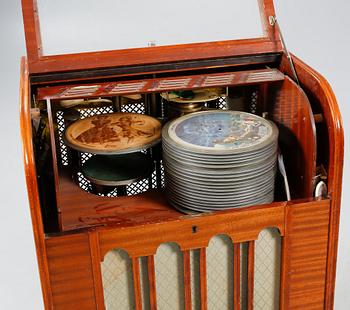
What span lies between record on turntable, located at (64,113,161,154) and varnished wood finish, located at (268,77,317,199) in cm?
39

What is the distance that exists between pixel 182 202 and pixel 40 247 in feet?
1.51

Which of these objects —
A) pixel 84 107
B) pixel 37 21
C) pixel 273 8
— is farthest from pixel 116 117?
pixel 273 8

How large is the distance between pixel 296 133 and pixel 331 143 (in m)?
0.18

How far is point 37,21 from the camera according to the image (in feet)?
8.18

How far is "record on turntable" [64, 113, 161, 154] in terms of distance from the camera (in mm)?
2316

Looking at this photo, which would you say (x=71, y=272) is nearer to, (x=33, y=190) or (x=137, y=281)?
(x=137, y=281)

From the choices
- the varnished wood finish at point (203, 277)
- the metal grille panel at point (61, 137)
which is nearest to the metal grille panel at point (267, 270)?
the varnished wood finish at point (203, 277)

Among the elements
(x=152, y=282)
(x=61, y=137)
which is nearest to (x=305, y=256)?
(x=152, y=282)

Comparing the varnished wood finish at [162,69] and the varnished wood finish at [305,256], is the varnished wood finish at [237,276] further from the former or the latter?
the varnished wood finish at [162,69]

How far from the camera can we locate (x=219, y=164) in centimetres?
216

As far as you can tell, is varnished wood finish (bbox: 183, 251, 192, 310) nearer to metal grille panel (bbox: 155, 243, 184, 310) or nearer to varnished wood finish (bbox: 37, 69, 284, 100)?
metal grille panel (bbox: 155, 243, 184, 310)

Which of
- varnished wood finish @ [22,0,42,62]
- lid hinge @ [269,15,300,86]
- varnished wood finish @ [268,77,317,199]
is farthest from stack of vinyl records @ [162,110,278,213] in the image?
varnished wood finish @ [22,0,42,62]

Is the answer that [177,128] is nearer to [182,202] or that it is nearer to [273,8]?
[182,202]

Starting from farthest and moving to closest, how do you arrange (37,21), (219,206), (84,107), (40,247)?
1. (84,107)
2. (37,21)
3. (219,206)
4. (40,247)
